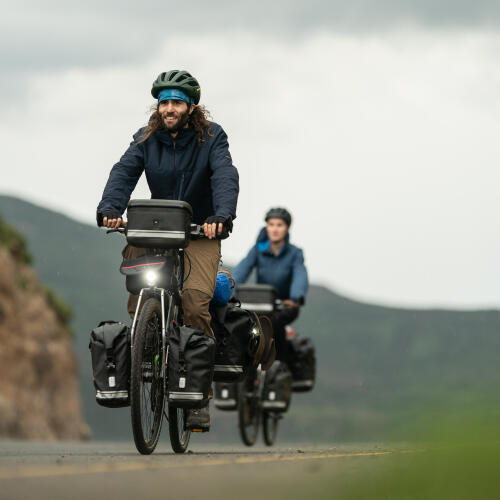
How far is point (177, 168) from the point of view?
26.6 ft

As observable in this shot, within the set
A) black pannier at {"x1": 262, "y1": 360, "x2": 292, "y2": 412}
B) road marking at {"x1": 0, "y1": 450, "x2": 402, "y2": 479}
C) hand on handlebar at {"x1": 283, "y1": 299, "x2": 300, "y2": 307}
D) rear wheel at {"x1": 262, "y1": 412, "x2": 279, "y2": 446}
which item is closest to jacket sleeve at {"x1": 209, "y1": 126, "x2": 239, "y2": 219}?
road marking at {"x1": 0, "y1": 450, "x2": 402, "y2": 479}

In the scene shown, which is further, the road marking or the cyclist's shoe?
the cyclist's shoe

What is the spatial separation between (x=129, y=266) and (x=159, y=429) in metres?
1.03

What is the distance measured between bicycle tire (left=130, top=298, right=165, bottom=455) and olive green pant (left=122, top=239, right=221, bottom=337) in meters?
0.33

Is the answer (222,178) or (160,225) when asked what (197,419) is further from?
(222,178)

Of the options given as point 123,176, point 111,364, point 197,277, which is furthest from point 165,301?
point 123,176

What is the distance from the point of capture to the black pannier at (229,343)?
8.33 metres

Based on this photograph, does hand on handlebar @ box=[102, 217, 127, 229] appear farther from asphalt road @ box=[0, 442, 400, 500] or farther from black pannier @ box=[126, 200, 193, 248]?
asphalt road @ box=[0, 442, 400, 500]

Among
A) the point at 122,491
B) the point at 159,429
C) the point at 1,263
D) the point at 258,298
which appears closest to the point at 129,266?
the point at 159,429

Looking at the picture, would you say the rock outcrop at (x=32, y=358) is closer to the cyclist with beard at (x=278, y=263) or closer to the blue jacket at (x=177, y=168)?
the cyclist with beard at (x=278, y=263)

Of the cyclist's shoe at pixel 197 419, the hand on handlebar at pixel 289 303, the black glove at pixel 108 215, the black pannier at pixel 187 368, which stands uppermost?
the black glove at pixel 108 215

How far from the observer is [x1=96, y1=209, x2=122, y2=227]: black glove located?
8.00 meters

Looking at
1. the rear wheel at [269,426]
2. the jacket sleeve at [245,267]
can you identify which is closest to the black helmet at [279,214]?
the jacket sleeve at [245,267]

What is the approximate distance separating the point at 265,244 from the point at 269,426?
2.12 metres
